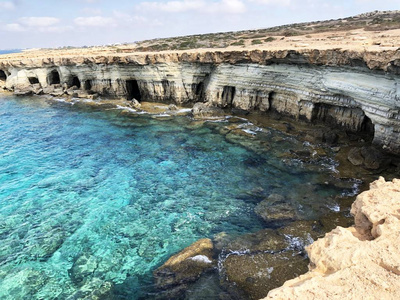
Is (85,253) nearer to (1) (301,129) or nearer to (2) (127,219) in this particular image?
(2) (127,219)

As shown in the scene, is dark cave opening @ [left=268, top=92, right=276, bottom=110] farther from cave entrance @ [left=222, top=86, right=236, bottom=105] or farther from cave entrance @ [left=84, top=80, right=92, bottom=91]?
cave entrance @ [left=84, top=80, right=92, bottom=91]

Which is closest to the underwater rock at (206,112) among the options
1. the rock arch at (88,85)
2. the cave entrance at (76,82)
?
the rock arch at (88,85)

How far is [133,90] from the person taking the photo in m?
36.7

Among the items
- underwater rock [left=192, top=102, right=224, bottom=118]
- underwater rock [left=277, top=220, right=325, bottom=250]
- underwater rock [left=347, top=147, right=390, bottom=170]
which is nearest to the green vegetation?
underwater rock [left=192, top=102, right=224, bottom=118]

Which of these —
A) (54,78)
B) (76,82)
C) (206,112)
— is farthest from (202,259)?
(54,78)

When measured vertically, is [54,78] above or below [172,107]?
above

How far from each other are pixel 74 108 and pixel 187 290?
30134 millimetres

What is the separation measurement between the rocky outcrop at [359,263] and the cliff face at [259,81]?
1044 cm

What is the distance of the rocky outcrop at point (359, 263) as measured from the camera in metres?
5.55

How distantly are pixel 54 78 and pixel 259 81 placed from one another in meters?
33.9

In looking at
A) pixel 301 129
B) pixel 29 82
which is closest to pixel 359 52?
pixel 301 129

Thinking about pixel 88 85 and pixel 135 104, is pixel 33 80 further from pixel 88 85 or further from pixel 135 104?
pixel 135 104

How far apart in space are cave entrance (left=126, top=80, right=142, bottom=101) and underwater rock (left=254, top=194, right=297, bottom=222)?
25.9 m

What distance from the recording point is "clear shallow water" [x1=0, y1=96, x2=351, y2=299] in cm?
1084
